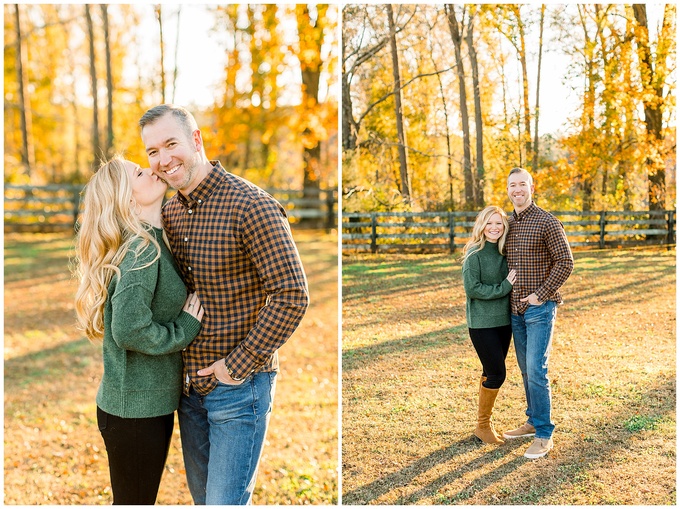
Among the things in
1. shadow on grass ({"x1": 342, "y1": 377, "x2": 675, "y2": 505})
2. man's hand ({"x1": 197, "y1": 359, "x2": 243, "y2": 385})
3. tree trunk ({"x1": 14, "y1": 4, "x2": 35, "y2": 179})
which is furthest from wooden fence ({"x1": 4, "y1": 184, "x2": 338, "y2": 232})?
man's hand ({"x1": 197, "y1": 359, "x2": 243, "y2": 385})

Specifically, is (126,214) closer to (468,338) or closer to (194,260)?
(194,260)

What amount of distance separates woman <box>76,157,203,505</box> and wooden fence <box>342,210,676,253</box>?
50.5 inches

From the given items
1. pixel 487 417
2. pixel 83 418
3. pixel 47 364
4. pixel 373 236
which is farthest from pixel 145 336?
pixel 47 364

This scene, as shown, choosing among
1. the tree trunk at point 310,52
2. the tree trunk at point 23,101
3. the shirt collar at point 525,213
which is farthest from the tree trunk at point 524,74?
the tree trunk at point 23,101

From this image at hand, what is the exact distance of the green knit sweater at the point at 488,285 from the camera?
9.89 feet

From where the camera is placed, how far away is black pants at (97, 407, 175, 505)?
2199mm

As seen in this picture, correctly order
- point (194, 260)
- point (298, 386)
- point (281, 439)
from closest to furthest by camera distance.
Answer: point (194, 260)
point (281, 439)
point (298, 386)

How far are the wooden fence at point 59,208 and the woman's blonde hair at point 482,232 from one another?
424 inches

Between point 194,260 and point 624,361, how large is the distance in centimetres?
227

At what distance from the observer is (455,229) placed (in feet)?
10.4

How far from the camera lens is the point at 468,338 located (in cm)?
316

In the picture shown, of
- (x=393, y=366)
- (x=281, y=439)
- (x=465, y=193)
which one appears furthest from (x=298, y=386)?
(x=465, y=193)

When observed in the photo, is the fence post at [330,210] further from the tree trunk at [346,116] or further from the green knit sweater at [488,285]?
the green knit sweater at [488,285]

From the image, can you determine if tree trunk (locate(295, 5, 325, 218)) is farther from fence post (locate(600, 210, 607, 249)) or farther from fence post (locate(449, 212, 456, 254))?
fence post (locate(600, 210, 607, 249))
